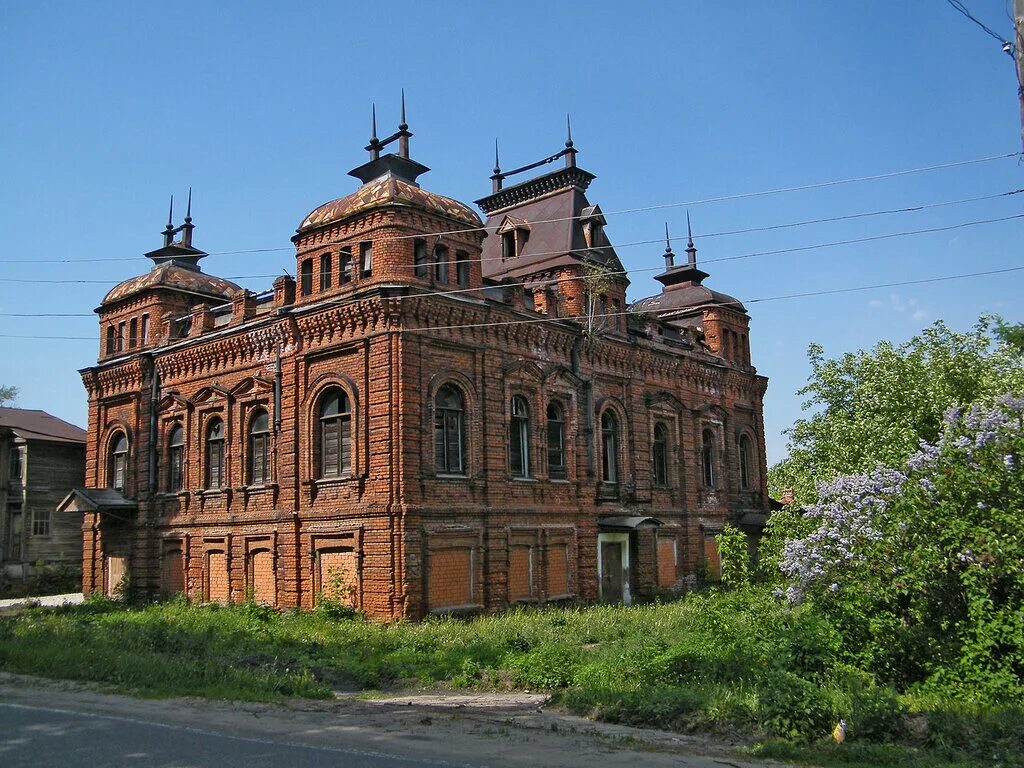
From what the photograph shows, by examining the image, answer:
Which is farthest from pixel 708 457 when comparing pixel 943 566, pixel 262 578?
pixel 943 566

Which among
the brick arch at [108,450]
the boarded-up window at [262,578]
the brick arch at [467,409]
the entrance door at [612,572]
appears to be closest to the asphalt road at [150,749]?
the brick arch at [467,409]

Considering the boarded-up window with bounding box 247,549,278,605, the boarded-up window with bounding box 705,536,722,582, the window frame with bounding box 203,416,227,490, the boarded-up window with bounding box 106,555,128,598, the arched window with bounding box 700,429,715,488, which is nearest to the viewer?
the boarded-up window with bounding box 247,549,278,605

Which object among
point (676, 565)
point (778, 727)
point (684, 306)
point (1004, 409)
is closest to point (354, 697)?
point (778, 727)

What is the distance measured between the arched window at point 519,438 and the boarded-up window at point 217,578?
318 inches

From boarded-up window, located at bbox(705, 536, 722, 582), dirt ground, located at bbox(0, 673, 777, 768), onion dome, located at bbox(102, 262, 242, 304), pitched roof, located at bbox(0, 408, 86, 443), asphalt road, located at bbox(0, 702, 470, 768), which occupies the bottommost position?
dirt ground, located at bbox(0, 673, 777, 768)

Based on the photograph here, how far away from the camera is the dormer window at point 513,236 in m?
28.4

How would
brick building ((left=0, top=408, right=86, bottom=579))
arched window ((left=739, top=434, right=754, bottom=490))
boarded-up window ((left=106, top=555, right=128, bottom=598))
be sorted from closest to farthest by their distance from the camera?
boarded-up window ((left=106, top=555, right=128, bottom=598)) < arched window ((left=739, top=434, right=754, bottom=490)) < brick building ((left=0, top=408, right=86, bottom=579))

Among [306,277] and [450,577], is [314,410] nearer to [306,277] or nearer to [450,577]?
[306,277]

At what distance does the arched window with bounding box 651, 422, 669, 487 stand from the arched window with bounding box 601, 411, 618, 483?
212cm

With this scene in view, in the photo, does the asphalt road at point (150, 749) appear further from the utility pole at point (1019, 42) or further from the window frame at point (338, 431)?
the window frame at point (338, 431)

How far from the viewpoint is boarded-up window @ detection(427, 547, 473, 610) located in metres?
20.1

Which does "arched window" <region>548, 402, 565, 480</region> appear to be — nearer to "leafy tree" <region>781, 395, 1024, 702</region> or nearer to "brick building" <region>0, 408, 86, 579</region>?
"leafy tree" <region>781, 395, 1024, 702</region>

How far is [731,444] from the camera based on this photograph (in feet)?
105

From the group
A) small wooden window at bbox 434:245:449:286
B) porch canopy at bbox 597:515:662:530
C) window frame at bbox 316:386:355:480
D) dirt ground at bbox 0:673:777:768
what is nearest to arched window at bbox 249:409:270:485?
window frame at bbox 316:386:355:480
